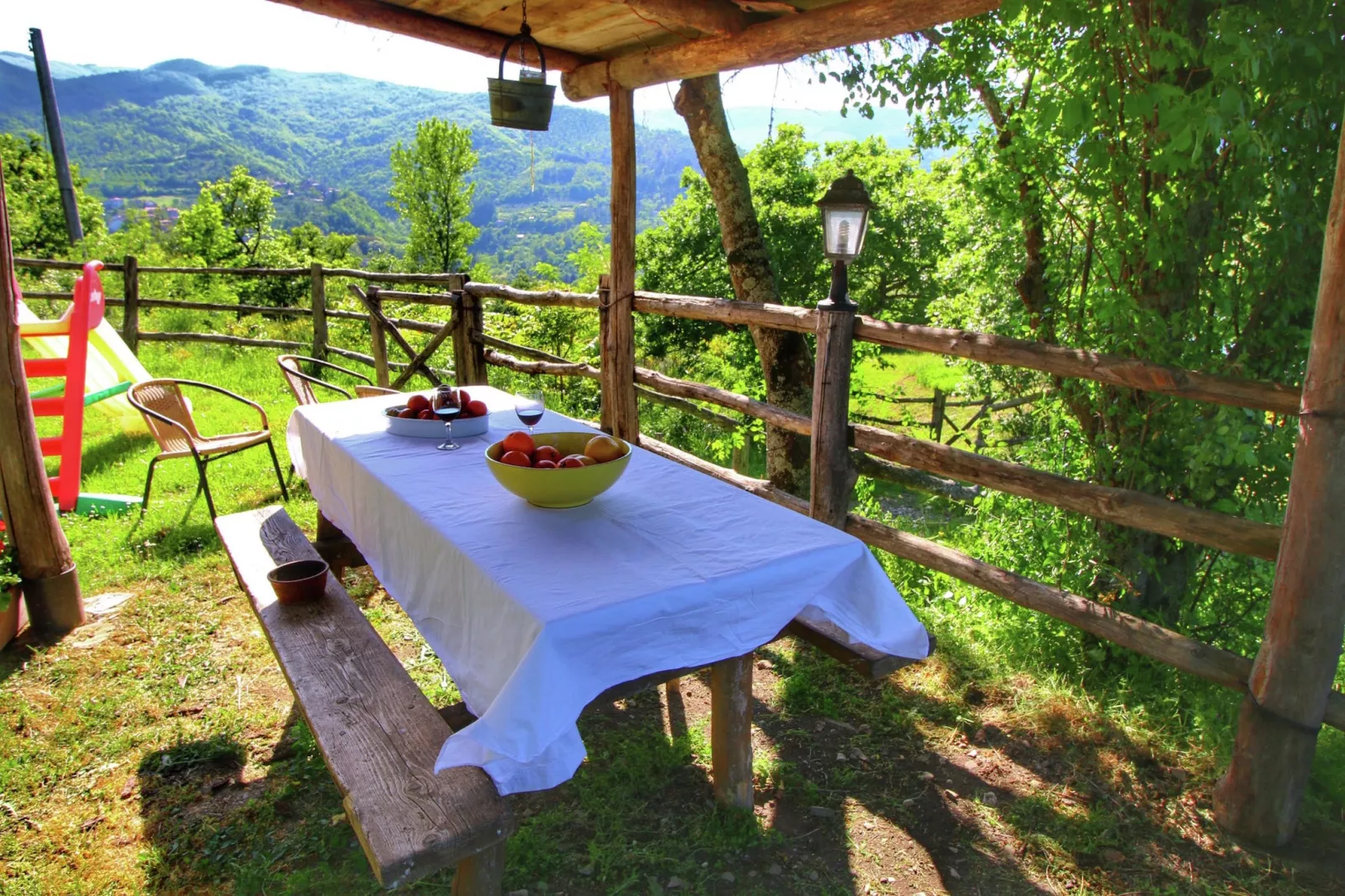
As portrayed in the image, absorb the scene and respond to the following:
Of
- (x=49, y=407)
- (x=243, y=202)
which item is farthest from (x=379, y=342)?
(x=243, y=202)

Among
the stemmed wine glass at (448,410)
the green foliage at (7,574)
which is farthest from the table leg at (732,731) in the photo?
the green foliage at (7,574)

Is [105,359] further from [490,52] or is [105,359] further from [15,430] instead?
[490,52]

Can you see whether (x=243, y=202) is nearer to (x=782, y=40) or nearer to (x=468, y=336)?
(x=468, y=336)

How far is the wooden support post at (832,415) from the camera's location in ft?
9.89

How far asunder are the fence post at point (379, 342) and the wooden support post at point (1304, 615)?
585cm

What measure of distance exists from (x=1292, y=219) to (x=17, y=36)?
1989 centimetres

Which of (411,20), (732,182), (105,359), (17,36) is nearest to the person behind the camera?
(411,20)

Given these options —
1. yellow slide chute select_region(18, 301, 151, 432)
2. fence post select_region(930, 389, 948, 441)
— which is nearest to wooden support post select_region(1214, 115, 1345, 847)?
yellow slide chute select_region(18, 301, 151, 432)

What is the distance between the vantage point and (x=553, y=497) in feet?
6.35

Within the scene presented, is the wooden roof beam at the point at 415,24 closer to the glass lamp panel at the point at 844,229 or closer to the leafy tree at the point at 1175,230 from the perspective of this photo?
the glass lamp panel at the point at 844,229

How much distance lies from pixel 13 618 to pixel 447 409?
195cm

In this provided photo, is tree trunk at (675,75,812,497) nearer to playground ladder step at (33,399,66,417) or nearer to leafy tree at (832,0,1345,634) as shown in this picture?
leafy tree at (832,0,1345,634)

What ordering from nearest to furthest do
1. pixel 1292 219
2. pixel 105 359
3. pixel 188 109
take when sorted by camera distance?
pixel 1292 219, pixel 105 359, pixel 188 109

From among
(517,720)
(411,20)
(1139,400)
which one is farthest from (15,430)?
(1139,400)
